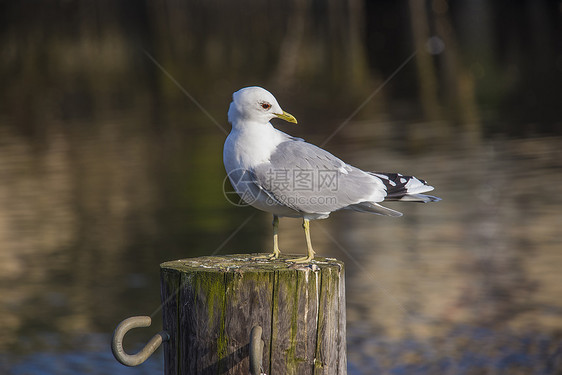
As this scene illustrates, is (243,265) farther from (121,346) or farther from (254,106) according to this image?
(254,106)

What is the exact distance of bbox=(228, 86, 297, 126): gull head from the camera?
435cm

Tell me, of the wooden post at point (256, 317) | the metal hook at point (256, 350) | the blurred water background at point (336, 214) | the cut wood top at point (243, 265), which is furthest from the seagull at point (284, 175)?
the blurred water background at point (336, 214)

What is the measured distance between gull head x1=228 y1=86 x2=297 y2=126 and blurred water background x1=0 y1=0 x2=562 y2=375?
3616mm

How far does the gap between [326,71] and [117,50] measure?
12033 millimetres

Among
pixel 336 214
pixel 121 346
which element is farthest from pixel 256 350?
pixel 336 214

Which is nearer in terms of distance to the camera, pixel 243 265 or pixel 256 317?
pixel 256 317

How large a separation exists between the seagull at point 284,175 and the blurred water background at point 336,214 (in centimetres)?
322

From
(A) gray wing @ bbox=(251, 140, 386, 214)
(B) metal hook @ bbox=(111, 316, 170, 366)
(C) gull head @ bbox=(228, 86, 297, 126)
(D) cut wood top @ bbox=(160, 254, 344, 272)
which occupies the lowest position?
(B) metal hook @ bbox=(111, 316, 170, 366)

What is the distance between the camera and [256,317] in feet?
11.8

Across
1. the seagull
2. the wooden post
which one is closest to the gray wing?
the seagull

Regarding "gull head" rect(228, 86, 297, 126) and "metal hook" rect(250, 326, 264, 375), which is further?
"gull head" rect(228, 86, 297, 126)

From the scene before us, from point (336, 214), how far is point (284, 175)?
7955mm

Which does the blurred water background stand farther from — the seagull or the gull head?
the gull head

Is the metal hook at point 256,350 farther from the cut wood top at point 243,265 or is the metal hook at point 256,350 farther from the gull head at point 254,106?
the gull head at point 254,106
